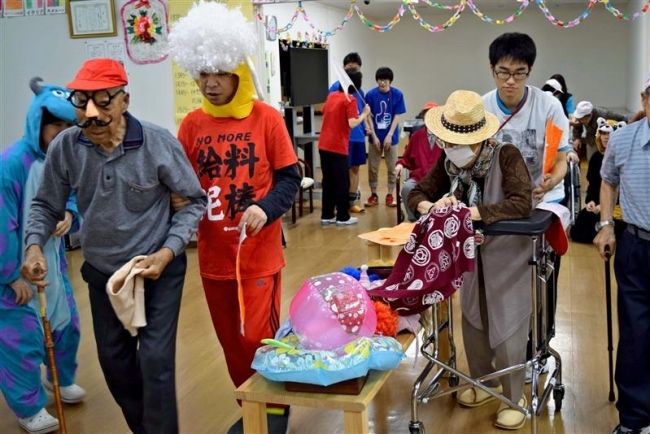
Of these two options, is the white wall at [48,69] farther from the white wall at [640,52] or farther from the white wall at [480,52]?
the white wall at [640,52]

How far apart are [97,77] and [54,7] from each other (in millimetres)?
4499

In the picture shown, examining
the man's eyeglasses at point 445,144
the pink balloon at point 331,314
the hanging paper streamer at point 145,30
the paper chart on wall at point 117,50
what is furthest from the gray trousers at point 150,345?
the paper chart on wall at point 117,50

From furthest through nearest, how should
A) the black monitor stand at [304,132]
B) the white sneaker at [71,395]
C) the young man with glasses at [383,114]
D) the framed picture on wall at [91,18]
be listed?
the black monitor stand at [304,132], the young man with glasses at [383,114], the framed picture on wall at [91,18], the white sneaker at [71,395]

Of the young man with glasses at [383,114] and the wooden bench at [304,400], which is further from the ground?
the young man with glasses at [383,114]

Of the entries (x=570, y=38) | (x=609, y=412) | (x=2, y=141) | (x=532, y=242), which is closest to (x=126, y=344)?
(x=532, y=242)

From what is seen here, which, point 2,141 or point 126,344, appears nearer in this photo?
point 126,344

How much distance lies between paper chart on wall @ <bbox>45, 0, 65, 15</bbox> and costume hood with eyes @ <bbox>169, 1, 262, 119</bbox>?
408cm

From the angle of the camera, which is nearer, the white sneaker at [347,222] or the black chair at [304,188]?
the white sneaker at [347,222]

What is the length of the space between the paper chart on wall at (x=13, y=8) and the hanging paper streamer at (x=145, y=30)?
0.92m

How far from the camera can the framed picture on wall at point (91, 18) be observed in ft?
19.9

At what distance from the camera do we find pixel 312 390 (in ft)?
6.92

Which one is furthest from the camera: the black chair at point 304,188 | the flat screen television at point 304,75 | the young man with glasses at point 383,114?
the flat screen television at point 304,75

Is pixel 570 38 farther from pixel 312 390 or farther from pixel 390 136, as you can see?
pixel 312 390

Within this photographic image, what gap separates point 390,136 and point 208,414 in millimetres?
5169
